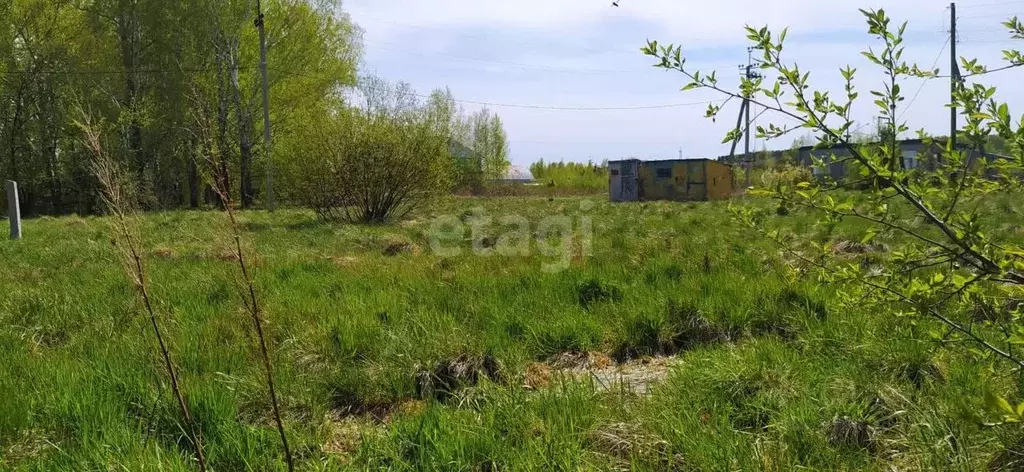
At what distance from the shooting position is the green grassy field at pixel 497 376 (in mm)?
2639

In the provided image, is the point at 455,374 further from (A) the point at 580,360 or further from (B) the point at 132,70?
(B) the point at 132,70

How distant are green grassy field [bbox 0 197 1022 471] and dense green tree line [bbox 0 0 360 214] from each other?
18.5 meters

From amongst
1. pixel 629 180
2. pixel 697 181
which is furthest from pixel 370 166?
pixel 697 181

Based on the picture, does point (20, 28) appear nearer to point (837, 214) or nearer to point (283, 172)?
point (283, 172)

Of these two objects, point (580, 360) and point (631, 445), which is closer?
point (631, 445)

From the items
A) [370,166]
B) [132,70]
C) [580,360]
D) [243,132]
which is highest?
[132,70]

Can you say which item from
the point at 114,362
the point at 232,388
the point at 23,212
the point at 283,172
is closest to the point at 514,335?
the point at 232,388

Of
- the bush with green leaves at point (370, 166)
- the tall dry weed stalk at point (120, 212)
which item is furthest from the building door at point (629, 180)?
the tall dry weed stalk at point (120, 212)

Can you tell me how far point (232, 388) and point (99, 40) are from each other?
27.1m

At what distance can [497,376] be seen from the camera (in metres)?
3.82

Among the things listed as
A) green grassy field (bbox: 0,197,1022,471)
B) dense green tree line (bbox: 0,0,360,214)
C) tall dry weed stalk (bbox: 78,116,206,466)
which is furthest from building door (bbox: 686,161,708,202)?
tall dry weed stalk (bbox: 78,116,206,466)

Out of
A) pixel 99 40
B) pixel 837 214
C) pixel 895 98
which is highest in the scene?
pixel 99 40

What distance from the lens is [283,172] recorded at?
17.9 meters

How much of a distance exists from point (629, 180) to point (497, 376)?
2818 cm
